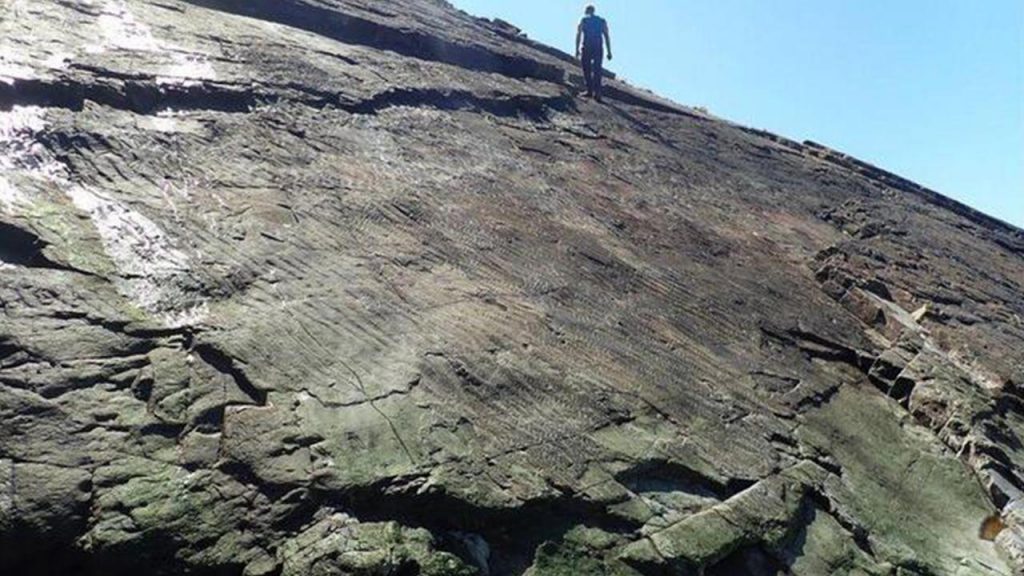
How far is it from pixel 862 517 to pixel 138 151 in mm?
8373

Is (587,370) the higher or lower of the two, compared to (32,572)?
higher

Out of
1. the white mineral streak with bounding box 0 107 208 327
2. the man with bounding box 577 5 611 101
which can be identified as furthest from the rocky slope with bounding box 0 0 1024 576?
the man with bounding box 577 5 611 101

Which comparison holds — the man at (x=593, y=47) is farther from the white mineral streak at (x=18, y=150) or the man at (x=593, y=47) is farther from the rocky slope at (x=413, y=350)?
the white mineral streak at (x=18, y=150)

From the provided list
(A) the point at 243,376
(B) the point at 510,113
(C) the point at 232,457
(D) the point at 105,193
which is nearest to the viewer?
(C) the point at 232,457

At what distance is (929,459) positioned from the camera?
8492 millimetres

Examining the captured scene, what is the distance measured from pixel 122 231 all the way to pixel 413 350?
9.65 ft

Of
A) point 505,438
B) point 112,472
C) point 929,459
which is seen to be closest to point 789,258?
point 929,459

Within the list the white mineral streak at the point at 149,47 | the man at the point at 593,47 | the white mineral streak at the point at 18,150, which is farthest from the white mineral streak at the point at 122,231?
the man at the point at 593,47

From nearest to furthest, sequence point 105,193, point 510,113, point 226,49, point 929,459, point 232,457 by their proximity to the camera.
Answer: point 232,457 < point 105,193 < point 929,459 < point 226,49 < point 510,113

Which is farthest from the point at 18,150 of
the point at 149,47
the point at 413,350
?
the point at 413,350

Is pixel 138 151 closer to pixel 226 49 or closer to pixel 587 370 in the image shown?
pixel 226 49

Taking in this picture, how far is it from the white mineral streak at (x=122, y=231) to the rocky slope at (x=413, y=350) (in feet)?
0.12

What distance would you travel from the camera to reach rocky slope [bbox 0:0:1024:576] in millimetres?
5410

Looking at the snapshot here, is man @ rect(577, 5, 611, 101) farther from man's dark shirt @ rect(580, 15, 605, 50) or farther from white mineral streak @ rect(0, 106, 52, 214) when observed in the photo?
white mineral streak @ rect(0, 106, 52, 214)
